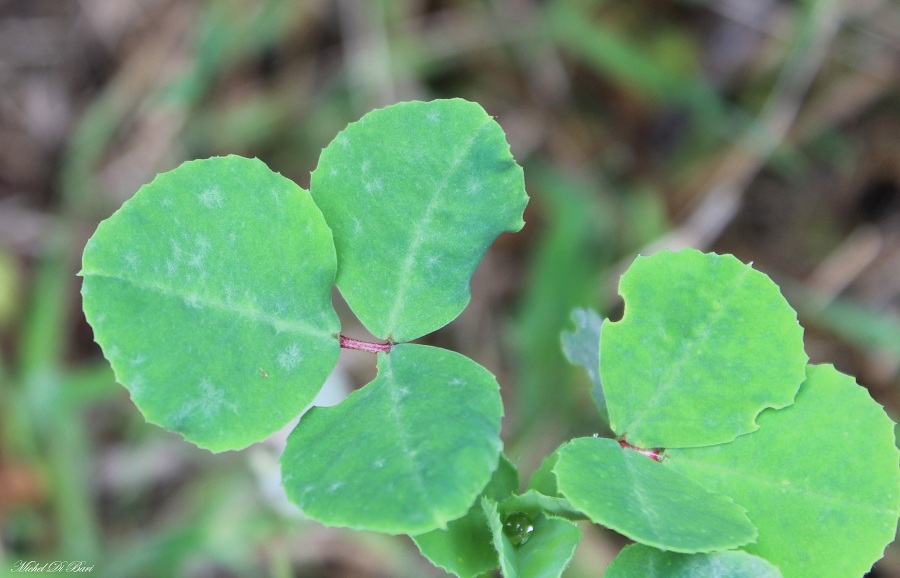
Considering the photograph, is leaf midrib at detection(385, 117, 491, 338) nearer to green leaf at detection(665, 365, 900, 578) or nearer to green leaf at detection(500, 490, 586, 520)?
green leaf at detection(500, 490, 586, 520)

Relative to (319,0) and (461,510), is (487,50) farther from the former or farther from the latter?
(461,510)

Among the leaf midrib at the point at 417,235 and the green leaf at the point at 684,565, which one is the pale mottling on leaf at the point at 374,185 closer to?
the leaf midrib at the point at 417,235

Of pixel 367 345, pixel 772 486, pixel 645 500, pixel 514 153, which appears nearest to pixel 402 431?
pixel 367 345

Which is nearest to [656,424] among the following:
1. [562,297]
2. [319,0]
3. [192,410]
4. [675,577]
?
[675,577]

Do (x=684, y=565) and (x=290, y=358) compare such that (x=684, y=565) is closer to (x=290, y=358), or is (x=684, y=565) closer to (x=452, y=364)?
(x=452, y=364)

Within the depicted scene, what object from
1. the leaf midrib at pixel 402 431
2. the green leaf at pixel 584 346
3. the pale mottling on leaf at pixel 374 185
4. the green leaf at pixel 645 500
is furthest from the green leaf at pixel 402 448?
the green leaf at pixel 584 346
